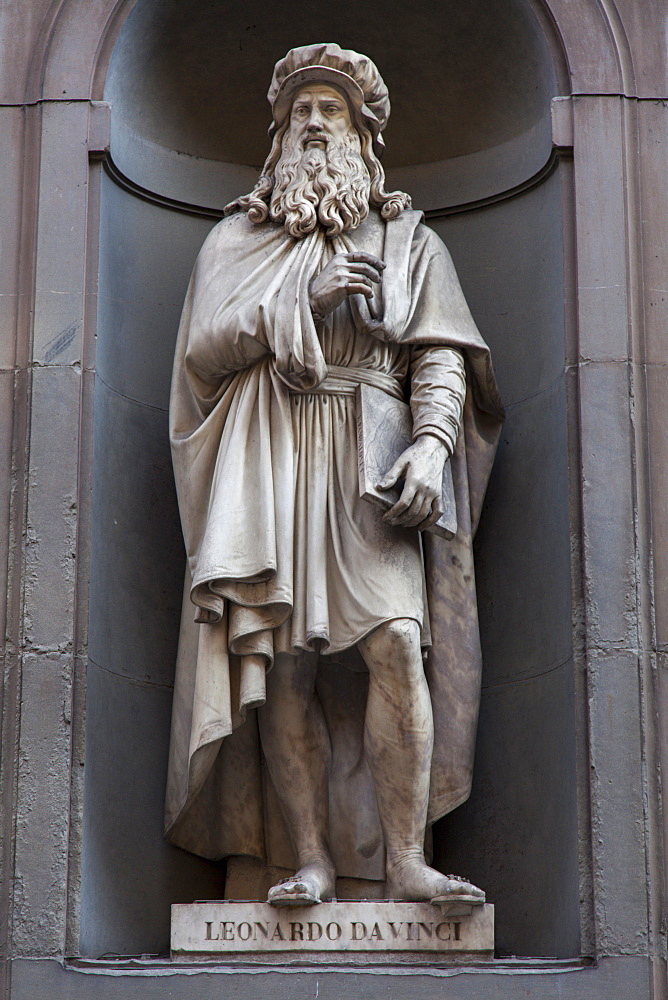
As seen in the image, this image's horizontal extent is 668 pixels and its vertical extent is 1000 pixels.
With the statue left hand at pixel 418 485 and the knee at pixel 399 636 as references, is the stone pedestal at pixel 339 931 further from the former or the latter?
the statue left hand at pixel 418 485

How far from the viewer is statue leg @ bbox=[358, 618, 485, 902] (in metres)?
6.05

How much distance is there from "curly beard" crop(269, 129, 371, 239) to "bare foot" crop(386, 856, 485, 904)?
215cm

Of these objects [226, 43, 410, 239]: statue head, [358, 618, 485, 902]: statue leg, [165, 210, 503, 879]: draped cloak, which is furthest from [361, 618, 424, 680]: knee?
[226, 43, 410, 239]: statue head

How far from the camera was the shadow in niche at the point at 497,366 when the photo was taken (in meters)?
6.44

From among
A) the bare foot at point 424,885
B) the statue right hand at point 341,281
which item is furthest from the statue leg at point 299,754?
the statue right hand at point 341,281

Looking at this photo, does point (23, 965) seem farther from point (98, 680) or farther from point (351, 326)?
point (351, 326)

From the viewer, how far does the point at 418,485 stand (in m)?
6.05

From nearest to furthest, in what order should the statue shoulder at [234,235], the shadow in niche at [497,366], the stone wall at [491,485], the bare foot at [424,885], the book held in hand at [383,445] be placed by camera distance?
the bare foot at [424,885], the stone wall at [491,485], the book held in hand at [383,445], the shadow in niche at [497,366], the statue shoulder at [234,235]

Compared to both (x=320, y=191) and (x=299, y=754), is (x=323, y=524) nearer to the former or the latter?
(x=299, y=754)

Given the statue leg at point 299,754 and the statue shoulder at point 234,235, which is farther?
the statue shoulder at point 234,235

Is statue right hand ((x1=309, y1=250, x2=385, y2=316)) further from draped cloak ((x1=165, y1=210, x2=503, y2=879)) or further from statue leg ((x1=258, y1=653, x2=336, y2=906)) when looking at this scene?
statue leg ((x1=258, y1=653, x2=336, y2=906))

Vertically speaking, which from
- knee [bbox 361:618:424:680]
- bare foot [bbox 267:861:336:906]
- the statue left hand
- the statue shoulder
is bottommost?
bare foot [bbox 267:861:336:906]

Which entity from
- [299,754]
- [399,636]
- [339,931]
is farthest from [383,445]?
[339,931]

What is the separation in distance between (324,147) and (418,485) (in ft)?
4.38
